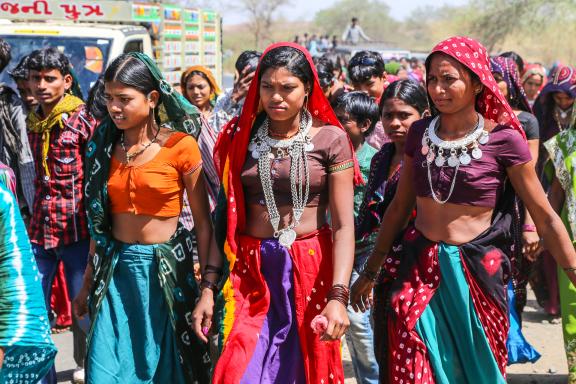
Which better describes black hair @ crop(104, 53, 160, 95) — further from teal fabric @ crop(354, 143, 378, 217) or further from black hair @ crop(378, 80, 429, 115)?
teal fabric @ crop(354, 143, 378, 217)

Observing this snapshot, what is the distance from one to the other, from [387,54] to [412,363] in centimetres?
2037

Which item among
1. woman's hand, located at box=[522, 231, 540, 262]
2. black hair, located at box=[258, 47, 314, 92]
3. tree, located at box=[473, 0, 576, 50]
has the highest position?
tree, located at box=[473, 0, 576, 50]

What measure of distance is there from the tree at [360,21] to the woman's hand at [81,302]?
254 feet

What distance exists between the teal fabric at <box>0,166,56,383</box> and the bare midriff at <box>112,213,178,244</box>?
1.40 m

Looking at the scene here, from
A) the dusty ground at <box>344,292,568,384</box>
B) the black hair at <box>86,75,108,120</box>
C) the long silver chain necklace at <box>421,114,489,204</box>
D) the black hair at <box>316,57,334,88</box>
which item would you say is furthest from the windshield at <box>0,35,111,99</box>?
the long silver chain necklace at <box>421,114,489,204</box>

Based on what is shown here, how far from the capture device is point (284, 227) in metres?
3.91

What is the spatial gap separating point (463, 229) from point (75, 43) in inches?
255

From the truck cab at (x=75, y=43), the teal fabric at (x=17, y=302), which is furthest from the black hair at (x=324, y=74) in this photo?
the teal fabric at (x=17, y=302)

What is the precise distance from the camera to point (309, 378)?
150 inches

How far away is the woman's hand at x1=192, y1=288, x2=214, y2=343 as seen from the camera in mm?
3945

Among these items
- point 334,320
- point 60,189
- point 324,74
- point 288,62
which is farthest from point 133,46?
point 334,320

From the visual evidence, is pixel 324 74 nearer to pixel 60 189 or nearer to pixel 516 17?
pixel 60 189

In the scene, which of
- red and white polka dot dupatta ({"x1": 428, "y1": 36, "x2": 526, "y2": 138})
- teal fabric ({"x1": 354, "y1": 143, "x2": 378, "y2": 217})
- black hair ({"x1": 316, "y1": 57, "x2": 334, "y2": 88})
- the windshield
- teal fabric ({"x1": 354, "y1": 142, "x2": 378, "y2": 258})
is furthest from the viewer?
the windshield

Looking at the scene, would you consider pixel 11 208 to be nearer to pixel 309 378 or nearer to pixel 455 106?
pixel 309 378
